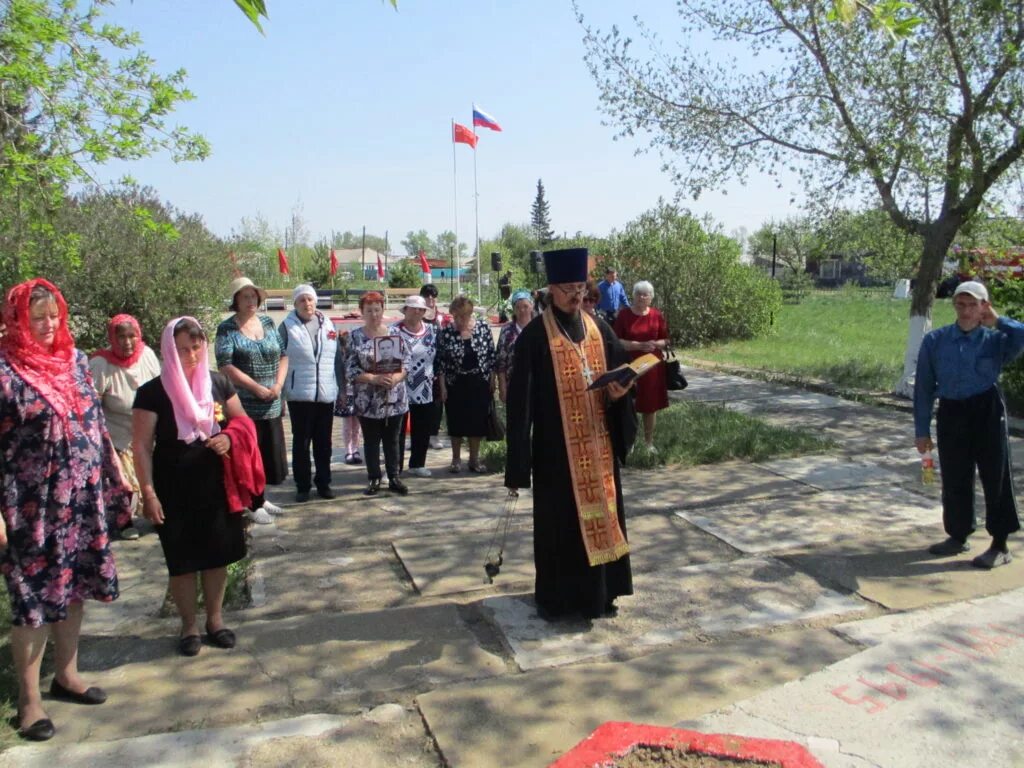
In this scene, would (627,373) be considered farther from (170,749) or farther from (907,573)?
(170,749)

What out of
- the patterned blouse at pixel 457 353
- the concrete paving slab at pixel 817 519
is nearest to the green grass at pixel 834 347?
the concrete paving slab at pixel 817 519

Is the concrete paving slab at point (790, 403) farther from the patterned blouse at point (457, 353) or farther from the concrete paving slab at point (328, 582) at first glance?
the concrete paving slab at point (328, 582)

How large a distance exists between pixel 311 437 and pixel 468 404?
1523mm

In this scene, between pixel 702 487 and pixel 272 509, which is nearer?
pixel 272 509

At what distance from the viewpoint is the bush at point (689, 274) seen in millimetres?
20734

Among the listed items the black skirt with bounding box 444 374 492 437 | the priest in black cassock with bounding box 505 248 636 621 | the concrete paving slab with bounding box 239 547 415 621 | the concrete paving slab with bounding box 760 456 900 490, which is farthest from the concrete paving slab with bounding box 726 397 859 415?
the priest in black cassock with bounding box 505 248 636 621

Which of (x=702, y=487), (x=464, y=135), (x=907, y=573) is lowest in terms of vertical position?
(x=907, y=573)

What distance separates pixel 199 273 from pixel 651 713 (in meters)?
16.0

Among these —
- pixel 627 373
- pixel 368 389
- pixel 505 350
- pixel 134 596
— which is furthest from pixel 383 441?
pixel 627 373

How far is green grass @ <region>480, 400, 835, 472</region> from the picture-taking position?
26.9ft

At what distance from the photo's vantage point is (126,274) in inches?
636

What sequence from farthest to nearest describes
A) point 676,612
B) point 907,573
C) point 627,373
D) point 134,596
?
point 907,573 < point 134,596 < point 676,612 < point 627,373

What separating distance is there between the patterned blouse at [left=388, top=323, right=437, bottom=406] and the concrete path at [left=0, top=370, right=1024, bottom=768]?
4.47 feet

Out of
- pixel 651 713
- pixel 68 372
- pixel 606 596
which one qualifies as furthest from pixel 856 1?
pixel 68 372
